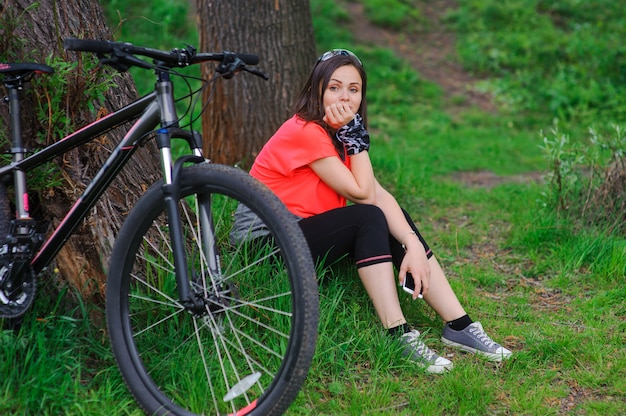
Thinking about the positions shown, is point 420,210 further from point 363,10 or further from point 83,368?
point 363,10

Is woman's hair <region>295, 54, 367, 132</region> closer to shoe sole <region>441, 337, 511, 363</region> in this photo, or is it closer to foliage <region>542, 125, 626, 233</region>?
shoe sole <region>441, 337, 511, 363</region>

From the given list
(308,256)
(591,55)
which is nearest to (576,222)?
(308,256)

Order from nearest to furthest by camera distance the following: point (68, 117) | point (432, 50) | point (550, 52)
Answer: point (68, 117), point (550, 52), point (432, 50)

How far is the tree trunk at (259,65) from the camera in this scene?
4973mm

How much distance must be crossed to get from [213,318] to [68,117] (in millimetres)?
1024

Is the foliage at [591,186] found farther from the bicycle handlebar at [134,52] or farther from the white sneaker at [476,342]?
the bicycle handlebar at [134,52]

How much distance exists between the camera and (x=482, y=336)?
322cm

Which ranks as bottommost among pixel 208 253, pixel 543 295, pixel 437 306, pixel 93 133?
Answer: pixel 543 295

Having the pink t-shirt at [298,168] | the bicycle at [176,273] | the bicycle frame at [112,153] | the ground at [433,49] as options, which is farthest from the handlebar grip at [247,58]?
the ground at [433,49]

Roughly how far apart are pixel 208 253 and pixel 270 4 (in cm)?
286

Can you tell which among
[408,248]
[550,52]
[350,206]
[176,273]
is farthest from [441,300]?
[550,52]

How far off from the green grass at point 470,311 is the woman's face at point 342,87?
2.50 feet

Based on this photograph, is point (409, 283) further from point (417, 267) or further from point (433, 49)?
point (433, 49)

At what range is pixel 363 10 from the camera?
10633mm
